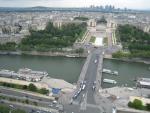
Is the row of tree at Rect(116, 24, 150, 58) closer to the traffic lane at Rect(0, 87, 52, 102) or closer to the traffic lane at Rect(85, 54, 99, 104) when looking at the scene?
the traffic lane at Rect(85, 54, 99, 104)

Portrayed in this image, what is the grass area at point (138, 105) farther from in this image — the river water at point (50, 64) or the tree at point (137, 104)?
the river water at point (50, 64)

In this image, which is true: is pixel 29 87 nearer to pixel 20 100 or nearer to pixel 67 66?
pixel 20 100

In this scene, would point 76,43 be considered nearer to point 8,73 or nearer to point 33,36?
point 33,36

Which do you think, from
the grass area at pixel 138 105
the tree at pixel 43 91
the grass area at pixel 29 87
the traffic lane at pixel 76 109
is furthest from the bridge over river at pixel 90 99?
the grass area at pixel 29 87

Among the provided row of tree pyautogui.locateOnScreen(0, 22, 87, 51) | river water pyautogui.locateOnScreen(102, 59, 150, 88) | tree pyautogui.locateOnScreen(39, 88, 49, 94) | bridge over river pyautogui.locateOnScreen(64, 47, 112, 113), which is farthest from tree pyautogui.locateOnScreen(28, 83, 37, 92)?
row of tree pyautogui.locateOnScreen(0, 22, 87, 51)

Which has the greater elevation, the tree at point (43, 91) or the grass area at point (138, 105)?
the tree at point (43, 91)

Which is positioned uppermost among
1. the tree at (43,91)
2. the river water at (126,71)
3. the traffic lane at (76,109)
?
the tree at (43,91)

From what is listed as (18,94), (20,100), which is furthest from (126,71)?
(20,100)

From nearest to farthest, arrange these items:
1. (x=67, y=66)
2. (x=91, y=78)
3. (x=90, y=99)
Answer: (x=90, y=99), (x=91, y=78), (x=67, y=66)

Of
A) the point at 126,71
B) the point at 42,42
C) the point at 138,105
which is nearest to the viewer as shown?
the point at 138,105
